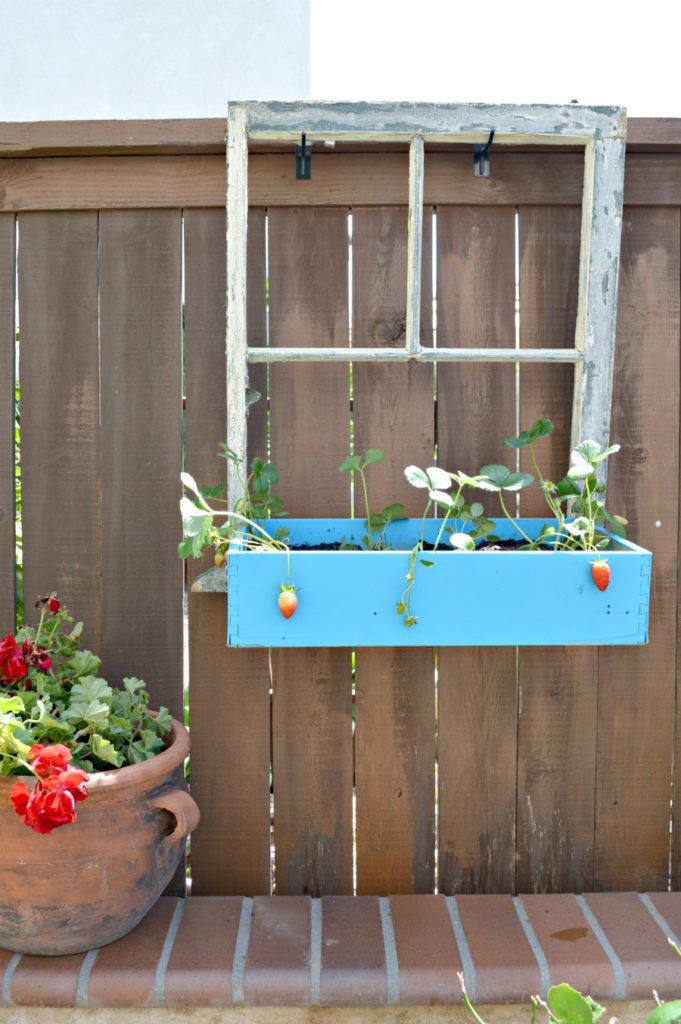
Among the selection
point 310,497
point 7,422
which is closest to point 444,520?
point 310,497

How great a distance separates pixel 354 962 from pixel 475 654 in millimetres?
650

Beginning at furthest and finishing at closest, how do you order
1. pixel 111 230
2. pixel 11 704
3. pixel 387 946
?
pixel 111 230, pixel 387 946, pixel 11 704

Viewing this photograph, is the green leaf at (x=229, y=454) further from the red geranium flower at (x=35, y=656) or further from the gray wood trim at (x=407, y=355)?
the red geranium flower at (x=35, y=656)

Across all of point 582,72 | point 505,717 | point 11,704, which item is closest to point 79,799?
point 11,704

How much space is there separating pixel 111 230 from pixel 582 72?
2.03m

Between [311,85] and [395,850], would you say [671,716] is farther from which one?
[311,85]

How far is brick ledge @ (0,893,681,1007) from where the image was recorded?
5.48 ft

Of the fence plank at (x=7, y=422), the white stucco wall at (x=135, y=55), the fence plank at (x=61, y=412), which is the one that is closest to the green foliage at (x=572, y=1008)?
the fence plank at (x=61, y=412)

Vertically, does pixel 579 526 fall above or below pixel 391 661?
above

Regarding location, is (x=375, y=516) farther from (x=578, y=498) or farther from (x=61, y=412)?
(x=61, y=412)

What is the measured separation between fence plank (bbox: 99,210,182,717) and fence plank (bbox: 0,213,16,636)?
0.64 feet

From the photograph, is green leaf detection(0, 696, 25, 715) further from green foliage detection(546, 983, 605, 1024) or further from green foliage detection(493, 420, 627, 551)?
green foliage detection(546, 983, 605, 1024)

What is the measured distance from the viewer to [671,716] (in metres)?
1.99

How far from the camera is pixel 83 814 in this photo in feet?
5.30
